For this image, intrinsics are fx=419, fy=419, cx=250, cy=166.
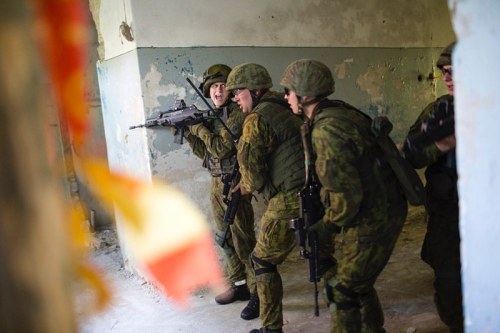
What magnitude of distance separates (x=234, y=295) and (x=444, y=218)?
1.91 meters

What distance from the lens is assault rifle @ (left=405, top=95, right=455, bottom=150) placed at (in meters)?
2.26

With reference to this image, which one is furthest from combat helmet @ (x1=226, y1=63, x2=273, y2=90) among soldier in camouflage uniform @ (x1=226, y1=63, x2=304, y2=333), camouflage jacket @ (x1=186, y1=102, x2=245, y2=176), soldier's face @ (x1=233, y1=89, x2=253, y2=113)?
camouflage jacket @ (x1=186, y1=102, x2=245, y2=176)

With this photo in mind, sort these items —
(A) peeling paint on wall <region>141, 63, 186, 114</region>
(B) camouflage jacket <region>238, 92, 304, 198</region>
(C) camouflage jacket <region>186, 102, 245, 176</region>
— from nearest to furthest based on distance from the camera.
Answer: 1. (B) camouflage jacket <region>238, 92, 304, 198</region>
2. (C) camouflage jacket <region>186, 102, 245, 176</region>
3. (A) peeling paint on wall <region>141, 63, 186, 114</region>

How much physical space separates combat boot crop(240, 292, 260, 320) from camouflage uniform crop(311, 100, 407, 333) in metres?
1.01

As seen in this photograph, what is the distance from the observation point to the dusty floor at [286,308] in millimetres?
3156

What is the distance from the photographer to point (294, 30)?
442cm

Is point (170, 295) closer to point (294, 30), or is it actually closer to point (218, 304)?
point (218, 304)

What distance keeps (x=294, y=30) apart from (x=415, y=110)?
2.13 metres

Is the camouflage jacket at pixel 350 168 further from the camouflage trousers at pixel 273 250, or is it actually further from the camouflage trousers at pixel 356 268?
the camouflage trousers at pixel 273 250

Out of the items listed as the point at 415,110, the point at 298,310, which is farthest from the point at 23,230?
the point at 415,110

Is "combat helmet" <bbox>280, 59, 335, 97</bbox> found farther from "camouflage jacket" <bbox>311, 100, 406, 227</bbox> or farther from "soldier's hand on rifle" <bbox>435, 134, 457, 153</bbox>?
"soldier's hand on rifle" <bbox>435, 134, 457, 153</bbox>

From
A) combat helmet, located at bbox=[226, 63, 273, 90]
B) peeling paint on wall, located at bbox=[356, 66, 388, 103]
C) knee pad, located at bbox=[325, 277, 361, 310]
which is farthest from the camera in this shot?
peeling paint on wall, located at bbox=[356, 66, 388, 103]

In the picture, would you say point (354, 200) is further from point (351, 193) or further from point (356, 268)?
point (356, 268)

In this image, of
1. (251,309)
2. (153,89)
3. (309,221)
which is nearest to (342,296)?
(309,221)
